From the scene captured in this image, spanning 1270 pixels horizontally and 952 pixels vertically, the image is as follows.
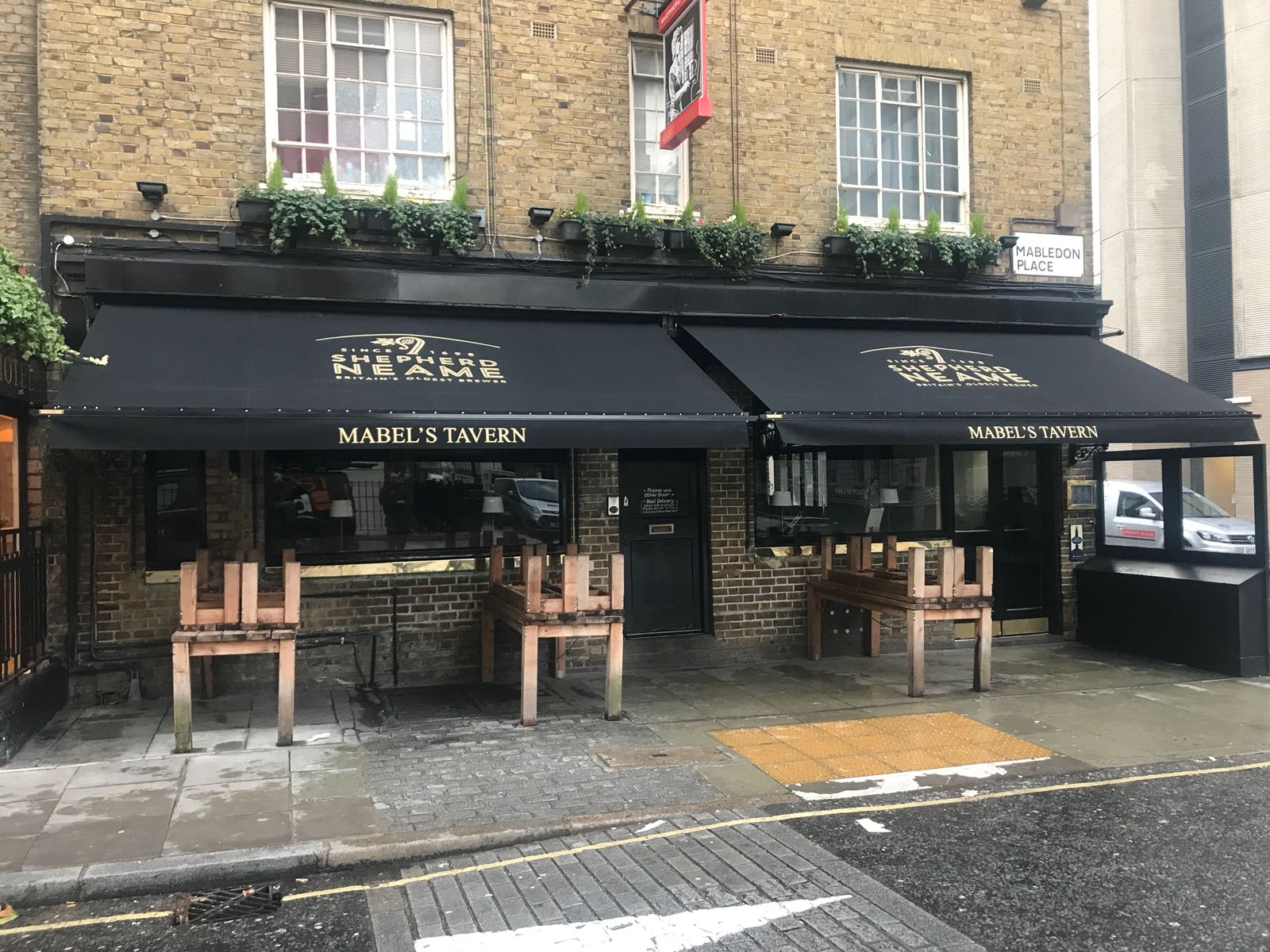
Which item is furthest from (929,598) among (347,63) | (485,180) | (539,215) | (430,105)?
(347,63)

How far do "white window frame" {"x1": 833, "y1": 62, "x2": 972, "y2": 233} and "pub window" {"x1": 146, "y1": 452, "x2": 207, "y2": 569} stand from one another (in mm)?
6598

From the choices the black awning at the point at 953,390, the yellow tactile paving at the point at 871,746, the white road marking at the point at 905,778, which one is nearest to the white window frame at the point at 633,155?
the black awning at the point at 953,390

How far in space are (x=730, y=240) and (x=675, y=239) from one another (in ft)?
1.71

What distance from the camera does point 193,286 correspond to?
305 inches

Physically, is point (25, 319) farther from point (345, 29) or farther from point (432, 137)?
point (345, 29)

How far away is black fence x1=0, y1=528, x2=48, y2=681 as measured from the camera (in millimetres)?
6477

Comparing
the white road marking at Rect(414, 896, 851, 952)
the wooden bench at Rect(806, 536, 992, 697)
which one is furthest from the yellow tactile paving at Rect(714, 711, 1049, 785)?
the white road marking at Rect(414, 896, 851, 952)

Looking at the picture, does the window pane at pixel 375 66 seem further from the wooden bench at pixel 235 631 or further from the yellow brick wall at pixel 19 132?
the wooden bench at pixel 235 631

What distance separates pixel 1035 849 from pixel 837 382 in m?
4.31

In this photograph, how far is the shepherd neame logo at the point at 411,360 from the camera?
7277mm

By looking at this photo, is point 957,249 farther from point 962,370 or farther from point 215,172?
point 215,172

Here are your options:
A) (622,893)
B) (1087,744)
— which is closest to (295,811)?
(622,893)

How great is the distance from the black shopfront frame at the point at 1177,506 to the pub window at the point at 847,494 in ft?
6.27

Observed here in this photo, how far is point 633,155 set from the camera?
9.23 m
